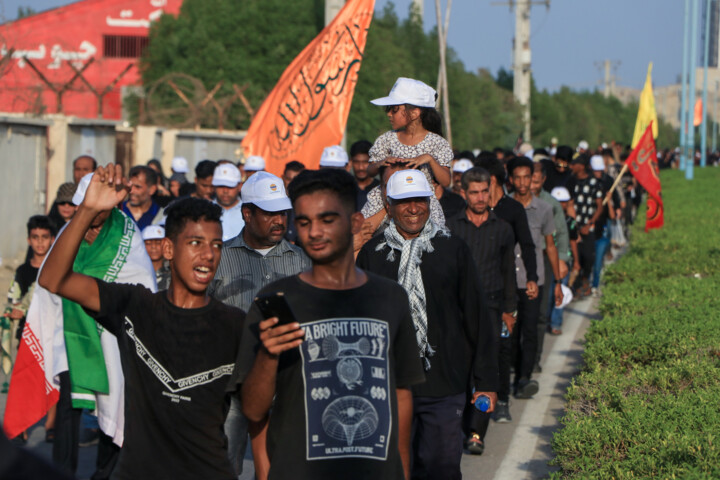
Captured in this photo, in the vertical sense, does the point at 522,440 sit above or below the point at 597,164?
below

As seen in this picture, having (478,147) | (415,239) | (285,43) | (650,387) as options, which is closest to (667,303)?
(650,387)

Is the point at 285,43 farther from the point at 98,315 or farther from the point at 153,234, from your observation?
the point at 98,315

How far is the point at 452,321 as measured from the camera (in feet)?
17.1

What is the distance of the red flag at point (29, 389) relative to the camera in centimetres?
613

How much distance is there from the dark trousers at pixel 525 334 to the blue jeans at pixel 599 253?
6396 mm

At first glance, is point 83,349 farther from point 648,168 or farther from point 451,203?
point 648,168

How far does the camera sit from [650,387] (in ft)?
22.8

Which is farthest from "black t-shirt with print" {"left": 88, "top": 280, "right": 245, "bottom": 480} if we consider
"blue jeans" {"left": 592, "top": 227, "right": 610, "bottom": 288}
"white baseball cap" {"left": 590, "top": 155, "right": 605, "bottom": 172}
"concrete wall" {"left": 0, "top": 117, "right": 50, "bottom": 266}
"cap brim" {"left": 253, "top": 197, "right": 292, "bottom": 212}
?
"white baseball cap" {"left": 590, "top": 155, "right": 605, "bottom": 172}

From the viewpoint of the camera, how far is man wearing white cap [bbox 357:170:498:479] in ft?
16.9

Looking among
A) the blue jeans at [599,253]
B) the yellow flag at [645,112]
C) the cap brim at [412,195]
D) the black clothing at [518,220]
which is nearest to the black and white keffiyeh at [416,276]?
the cap brim at [412,195]

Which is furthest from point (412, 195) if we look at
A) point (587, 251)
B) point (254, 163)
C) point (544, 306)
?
point (587, 251)

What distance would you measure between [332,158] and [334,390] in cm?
717

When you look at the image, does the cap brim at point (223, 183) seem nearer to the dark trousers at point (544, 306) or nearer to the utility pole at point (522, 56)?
the dark trousers at point (544, 306)

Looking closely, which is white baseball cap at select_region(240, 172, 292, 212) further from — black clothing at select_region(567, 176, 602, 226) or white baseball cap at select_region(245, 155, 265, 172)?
black clothing at select_region(567, 176, 602, 226)
